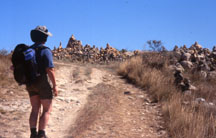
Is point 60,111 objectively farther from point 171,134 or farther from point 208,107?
point 208,107

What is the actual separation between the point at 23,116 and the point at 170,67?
6.99m

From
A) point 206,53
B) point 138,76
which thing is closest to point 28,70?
point 138,76

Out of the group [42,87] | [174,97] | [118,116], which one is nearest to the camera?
[42,87]

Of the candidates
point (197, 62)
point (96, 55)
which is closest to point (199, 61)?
point (197, 62)

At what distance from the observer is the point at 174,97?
253 inches

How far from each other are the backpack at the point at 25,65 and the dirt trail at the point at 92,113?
4.59ft

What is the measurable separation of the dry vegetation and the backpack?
107 inches

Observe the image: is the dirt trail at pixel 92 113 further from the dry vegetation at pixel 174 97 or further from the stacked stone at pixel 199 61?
the stacked stone at pixel 199 61

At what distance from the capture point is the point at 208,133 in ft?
15.6

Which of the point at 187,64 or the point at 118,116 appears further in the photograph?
the point at 187,64

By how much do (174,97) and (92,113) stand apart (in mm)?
2138

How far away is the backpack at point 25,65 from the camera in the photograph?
3604 millimetres

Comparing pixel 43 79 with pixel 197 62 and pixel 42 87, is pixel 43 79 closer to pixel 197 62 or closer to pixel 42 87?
pixel 42 87

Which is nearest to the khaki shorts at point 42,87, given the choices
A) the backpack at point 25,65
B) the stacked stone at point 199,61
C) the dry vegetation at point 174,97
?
the backpack at point 25,65
